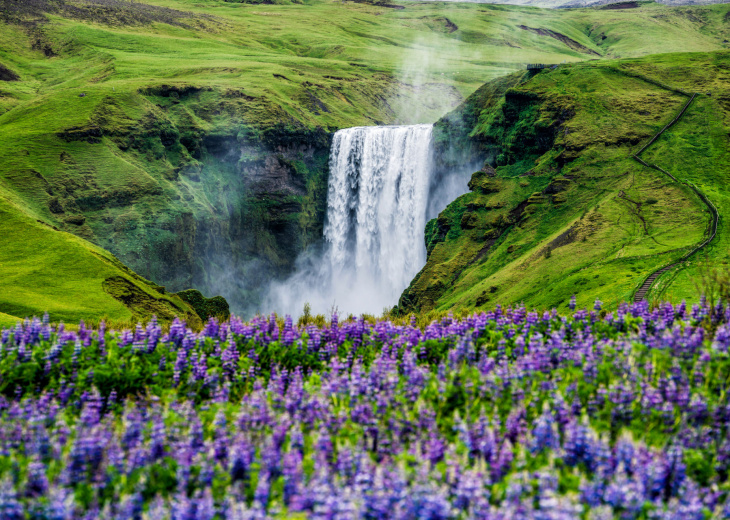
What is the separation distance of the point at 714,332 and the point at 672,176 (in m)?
31.2

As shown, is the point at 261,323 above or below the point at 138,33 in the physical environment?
below

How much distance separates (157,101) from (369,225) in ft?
93.8

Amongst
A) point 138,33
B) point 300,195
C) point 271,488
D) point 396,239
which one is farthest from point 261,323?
point 138,33

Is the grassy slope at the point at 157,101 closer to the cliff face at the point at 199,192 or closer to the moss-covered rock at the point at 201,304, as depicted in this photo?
the cliff face at the point at 199,192

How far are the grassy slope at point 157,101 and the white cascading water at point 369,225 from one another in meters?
6.19

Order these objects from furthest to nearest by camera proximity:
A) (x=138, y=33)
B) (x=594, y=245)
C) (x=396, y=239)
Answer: (x=138, y=33) → (x=396, y=239) → (x=594, y=245)

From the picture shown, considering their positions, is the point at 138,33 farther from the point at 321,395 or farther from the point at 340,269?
the point at 321,395

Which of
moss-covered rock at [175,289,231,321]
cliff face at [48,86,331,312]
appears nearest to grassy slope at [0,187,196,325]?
moss-covered rock at [175,289,231,321]

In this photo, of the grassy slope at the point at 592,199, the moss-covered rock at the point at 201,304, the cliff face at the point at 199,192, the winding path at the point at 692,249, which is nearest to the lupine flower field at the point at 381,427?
the winding path at the point at 692,249

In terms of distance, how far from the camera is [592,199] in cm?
3934

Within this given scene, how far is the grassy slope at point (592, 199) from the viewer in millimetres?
31359

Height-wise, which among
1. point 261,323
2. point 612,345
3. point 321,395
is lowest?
point 321,395

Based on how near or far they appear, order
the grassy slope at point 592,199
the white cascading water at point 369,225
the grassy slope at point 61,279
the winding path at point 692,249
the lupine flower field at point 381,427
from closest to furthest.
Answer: the lupine flower field at point 381,427 < the winding path at point 692,249 < the grassy slope at point 61,279 < the grassy slope at point 592,199 < the white cascading water at point 369,225

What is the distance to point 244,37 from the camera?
149250 millimetres
